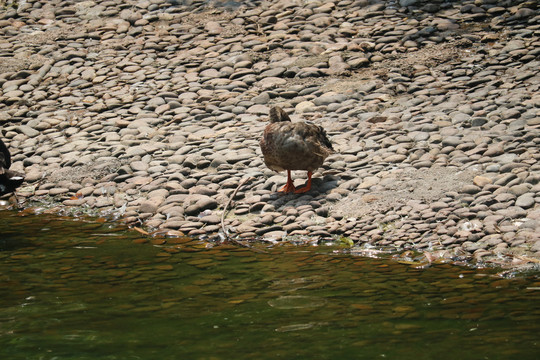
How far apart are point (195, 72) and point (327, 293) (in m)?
7.70

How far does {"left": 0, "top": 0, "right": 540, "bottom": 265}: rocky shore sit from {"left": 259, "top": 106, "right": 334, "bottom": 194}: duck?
38 centimetres

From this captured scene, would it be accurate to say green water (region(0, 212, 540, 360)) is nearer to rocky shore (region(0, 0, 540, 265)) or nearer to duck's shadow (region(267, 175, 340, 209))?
rocky shore (region(0, 0, 540, 265))

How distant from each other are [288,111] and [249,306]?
19.1ft

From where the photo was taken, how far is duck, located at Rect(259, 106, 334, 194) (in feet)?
26.3

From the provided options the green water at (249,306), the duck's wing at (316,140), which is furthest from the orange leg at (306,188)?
the green water at (249,306)

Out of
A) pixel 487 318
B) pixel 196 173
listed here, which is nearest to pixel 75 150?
pixel 196 173

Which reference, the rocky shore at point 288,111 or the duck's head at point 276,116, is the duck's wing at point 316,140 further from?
the rocky shore at point 288,111

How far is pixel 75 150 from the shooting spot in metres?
10.5

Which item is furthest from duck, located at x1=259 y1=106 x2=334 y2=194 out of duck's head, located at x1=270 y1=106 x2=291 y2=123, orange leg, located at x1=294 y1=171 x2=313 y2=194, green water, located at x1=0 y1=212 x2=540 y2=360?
green water, located at x1=0 y1=212 x2=540 y2=360

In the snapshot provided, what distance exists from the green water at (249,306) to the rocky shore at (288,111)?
786mm

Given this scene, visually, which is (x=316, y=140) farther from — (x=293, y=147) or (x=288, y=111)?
(x=288, y=111)

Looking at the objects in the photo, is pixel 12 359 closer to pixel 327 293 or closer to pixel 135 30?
pixel 327 293

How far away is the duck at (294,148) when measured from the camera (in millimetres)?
8016

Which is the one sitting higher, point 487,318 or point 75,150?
point 487,318
